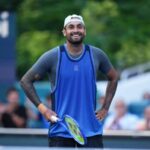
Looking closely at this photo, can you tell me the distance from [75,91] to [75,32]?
0.49 m

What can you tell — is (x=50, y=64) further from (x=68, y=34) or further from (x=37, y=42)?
(x=37, y=42)

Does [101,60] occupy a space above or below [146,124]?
above

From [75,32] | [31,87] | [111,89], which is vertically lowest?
[111,89]

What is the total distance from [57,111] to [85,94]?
283mm

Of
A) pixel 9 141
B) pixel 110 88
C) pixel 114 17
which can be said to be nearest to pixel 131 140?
pixel 9 141

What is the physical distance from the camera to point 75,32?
7.55m

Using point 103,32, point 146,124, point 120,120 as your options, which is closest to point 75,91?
point 146,124

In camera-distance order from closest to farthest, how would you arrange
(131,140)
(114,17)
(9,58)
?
1. (131,140)
2. (9,58)
3. (114,17)

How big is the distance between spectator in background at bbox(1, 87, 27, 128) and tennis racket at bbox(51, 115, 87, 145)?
18.3 ft

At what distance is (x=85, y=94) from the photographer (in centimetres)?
755

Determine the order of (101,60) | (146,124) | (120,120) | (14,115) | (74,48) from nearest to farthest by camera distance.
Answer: (74,48) < (101,60) < (146,124) < (120,120) < (14,115)

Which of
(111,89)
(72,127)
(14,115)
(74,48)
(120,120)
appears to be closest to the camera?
(72,127)

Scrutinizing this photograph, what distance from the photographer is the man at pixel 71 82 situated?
24.7 feet

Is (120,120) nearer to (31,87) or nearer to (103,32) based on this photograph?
(31,87)
